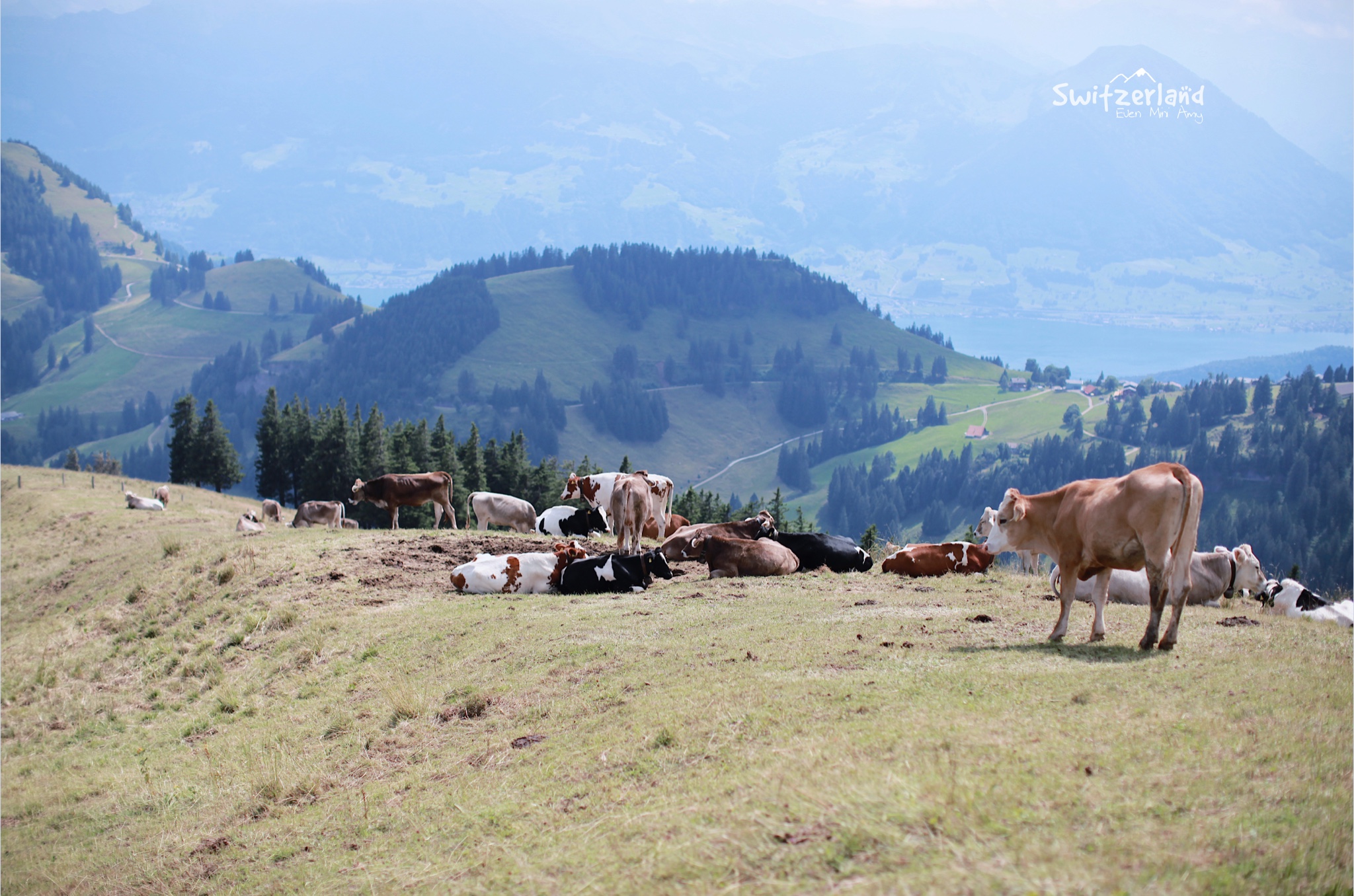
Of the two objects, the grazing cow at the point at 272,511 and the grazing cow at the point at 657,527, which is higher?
the grazing cow at the point at 657,527

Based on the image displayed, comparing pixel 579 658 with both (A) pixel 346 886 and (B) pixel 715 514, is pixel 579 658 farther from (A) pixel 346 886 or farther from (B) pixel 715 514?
(B) pixel 715 514

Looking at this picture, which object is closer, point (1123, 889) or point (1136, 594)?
point (1123, 889)

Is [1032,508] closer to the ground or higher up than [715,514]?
higher up

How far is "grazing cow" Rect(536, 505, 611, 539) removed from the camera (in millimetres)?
29984

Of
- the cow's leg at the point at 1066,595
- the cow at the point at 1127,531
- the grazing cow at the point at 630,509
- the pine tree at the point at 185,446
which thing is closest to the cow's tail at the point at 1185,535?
the cow at the point at 1127,531

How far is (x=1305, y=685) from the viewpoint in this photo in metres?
8.17

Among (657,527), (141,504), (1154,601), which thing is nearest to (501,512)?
(657,527)

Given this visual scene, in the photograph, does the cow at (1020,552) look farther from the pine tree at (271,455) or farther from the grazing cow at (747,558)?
the pine tree at (271,455)

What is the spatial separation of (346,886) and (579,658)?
536 cm

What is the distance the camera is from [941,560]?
1902cm

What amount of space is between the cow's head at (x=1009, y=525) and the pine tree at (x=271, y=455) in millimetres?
81366

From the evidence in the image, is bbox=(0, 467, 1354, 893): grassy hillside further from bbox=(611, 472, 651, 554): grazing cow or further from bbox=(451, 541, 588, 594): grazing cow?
bbox=(611, 472, 651, 554): grazing cow

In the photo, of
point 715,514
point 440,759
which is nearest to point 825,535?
point 440,759

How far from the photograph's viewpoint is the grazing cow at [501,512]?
3275 cm
